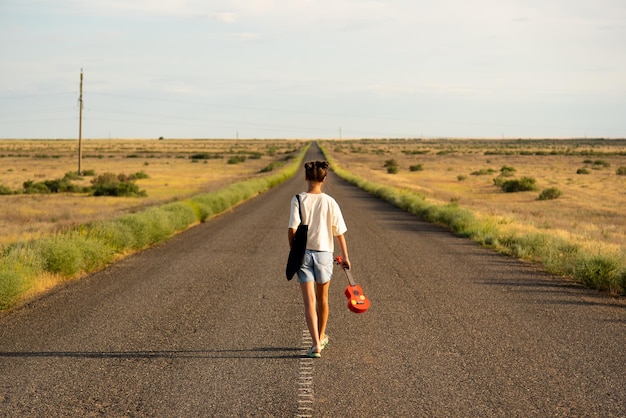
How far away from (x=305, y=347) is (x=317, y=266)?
3.27 feet

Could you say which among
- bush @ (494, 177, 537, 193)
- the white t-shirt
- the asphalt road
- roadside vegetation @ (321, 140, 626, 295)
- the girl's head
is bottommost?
the asphalt road

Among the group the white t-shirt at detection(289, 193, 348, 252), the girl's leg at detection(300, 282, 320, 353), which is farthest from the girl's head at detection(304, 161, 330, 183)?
the girl's leg at detection(300, 282, 320, 353)

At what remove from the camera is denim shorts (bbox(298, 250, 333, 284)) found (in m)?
6.89

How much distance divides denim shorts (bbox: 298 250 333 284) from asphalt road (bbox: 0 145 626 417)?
2.66 feet

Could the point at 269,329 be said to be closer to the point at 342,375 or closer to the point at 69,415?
the point at 342,375

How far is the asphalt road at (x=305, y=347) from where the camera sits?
5.59 metres

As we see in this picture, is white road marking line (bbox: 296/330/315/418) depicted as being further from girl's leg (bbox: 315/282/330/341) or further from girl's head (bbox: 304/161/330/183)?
girl's head (bbox: 304/161/330/183)

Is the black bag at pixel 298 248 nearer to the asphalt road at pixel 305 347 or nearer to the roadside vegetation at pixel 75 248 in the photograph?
the asphalt road at pixel 305 347

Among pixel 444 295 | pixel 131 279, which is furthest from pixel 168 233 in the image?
pixel 444 295

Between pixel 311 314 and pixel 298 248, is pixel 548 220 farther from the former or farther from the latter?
pixel 298 248

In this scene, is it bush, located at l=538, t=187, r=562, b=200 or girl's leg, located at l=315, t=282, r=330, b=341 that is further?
bush, located at l=538, t=187, r=562, b=200

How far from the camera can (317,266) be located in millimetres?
6891

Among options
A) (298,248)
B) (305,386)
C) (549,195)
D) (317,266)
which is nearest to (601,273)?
(317,266)

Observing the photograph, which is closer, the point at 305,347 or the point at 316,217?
the point at 316,217
